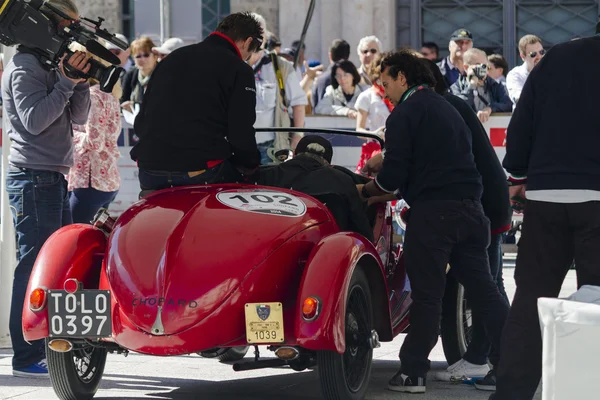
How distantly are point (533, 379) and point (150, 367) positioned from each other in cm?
277

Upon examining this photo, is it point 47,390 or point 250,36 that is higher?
point 250,36

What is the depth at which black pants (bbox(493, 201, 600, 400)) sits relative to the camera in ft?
18.8

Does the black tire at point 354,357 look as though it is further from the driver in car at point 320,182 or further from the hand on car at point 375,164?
the hand on car at point 375,164

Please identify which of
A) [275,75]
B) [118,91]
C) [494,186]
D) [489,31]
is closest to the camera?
[494,186]

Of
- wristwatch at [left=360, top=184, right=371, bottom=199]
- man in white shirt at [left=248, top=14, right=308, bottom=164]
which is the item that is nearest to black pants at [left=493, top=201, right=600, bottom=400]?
wristwatch at [left=360, top=184, right=371, bottom=199]

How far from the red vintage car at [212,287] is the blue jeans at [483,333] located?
81 cm

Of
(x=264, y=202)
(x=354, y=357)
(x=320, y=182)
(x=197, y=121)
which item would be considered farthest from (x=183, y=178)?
(x=354, y=357)

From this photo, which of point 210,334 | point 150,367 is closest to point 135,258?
point 210,334

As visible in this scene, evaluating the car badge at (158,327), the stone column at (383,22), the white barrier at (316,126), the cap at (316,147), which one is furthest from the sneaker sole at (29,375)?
the stone column at (383,22)

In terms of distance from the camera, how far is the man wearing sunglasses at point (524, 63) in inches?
554

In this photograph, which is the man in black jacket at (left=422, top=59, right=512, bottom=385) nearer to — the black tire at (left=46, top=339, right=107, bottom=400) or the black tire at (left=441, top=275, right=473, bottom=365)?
the black tire at (left=441, top=275, right=473, bottom=365)

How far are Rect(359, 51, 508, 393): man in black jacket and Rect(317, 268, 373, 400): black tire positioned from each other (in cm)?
40

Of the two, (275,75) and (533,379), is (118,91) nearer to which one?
(275,75)

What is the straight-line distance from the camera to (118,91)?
28.3 feet
